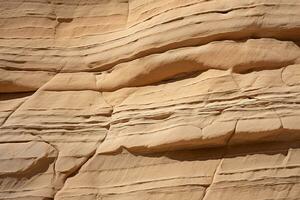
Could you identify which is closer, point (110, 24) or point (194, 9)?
point (194, 9)

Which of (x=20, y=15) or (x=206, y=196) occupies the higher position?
(x=20, y=15)

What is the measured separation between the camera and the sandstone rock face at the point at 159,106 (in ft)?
12.5

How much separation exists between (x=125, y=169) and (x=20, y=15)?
1.99 metres

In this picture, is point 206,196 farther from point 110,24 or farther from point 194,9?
point 110,24

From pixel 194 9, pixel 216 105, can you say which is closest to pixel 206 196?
pixel 216 105

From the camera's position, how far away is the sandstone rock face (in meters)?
3.82

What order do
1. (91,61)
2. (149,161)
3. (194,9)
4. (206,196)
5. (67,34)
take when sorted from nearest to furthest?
1. (206,196)
2. (149,161)
3. (194,9)
4. (91,61)
5. (67,34)

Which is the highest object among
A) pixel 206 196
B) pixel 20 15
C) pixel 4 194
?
pixel 20 15

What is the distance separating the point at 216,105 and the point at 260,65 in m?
0.46

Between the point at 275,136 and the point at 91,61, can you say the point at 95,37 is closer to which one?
the point at 91,61

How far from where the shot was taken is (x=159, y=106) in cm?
423

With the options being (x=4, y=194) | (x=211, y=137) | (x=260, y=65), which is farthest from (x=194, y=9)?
(x=4, y=194)

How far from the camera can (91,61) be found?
15.8 ft

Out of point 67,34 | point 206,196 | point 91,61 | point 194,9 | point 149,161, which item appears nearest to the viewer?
point 206,196
